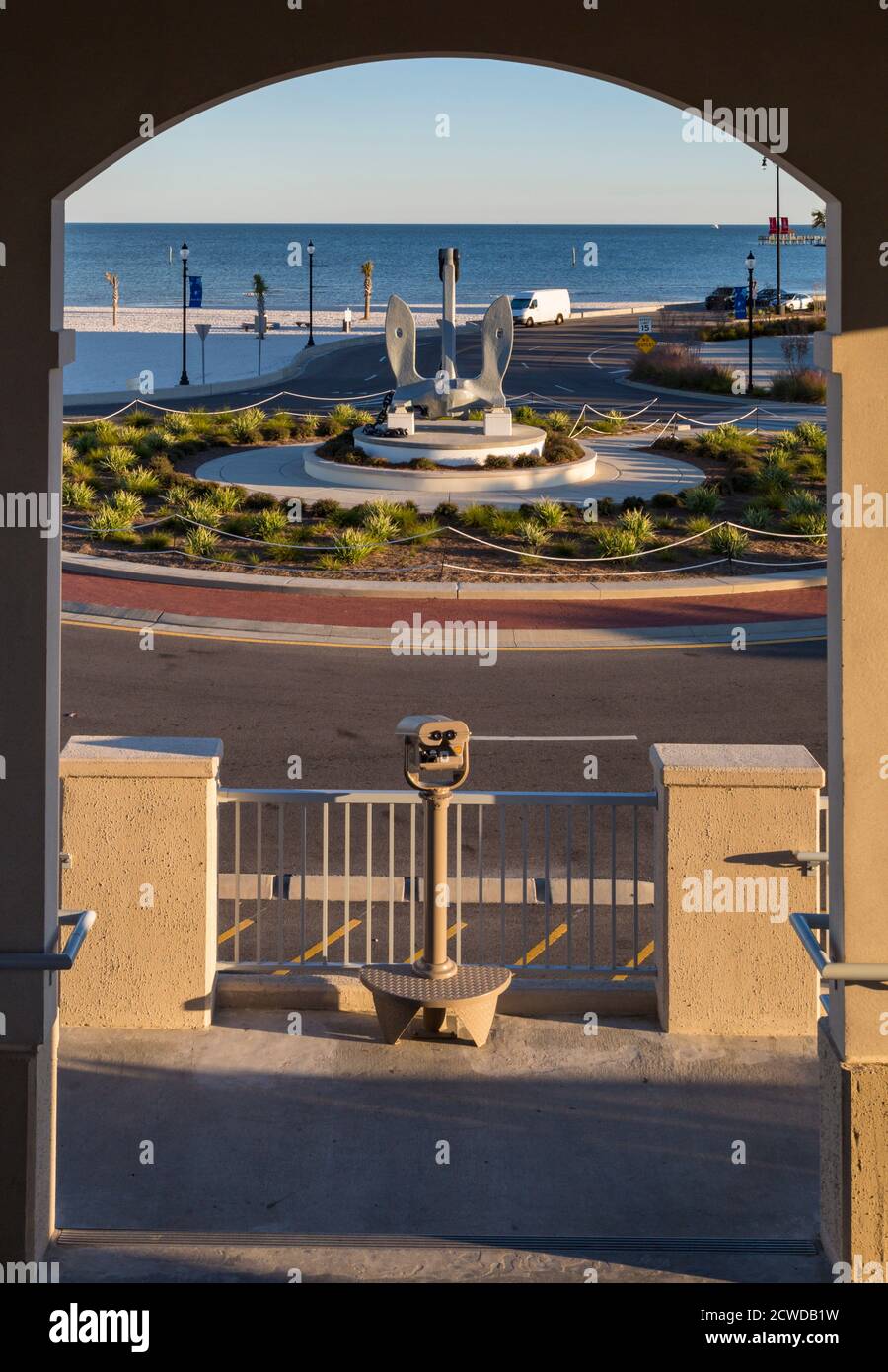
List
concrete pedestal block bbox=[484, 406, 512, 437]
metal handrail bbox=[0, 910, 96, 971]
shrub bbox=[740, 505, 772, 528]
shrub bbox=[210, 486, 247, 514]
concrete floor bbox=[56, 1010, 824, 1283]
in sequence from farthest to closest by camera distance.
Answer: concrete pedestal block bbox=[484, 406, 512, 437], shrub bbox=[210, 486, 247, 514], shrub bbox=[740, 505, 772, 528], concrete floor bbox=[56, 1010, 824, 1283], metal handrail bbox=[0, 910, 96, 971]

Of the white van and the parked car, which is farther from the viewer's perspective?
the parked car

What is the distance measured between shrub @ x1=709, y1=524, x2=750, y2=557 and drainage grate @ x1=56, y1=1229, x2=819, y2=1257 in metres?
17.7

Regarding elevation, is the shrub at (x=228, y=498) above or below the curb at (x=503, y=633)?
above

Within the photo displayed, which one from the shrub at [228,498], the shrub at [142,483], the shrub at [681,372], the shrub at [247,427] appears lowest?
the shrub at [228,498]

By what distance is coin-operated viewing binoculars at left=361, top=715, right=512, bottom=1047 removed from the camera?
7.75m

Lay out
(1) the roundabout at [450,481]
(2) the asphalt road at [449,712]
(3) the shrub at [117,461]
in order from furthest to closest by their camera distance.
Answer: (3) the shrub at [117,461], (1) the roundabout at [450,481], (2) the asphalt road at [449,712]

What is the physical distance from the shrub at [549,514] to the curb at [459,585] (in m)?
2.87

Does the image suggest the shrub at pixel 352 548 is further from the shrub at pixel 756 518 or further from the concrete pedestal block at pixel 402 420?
the concrete pedestal block at pixel 402 420

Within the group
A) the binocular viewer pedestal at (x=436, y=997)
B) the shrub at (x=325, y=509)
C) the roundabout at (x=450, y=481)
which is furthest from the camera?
the roundabout at (x=450, y=481)

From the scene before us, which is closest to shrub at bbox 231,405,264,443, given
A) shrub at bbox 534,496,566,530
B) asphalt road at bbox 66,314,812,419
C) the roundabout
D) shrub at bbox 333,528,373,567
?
the roundabout

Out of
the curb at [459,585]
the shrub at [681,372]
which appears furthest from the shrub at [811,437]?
the shrub at [681,372]

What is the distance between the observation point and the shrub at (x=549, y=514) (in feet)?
81.7

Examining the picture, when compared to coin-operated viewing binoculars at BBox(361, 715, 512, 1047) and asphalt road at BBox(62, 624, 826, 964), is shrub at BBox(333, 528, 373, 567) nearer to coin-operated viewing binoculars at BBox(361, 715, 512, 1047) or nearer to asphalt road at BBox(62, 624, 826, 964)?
asphalt road at BBox(62, 624, 826, 964)
